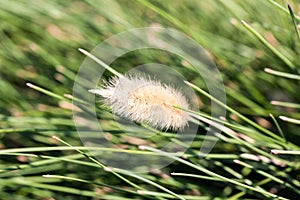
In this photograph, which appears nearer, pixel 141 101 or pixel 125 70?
pixel 141 101

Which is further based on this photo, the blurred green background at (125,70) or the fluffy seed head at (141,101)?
the blurred green background at (125,70)

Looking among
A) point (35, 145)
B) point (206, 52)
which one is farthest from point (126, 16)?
point (35, 145)

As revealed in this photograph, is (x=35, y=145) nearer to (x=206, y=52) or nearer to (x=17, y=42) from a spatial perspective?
(x=17, y=42)

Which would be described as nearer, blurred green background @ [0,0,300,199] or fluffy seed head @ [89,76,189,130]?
fluffy seed head @ [89,76,189,130]

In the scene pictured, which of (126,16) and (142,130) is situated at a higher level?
(126,16)
